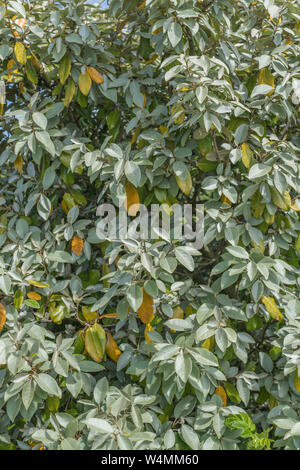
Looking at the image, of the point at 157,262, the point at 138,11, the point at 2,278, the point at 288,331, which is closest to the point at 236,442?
the point at 288,331

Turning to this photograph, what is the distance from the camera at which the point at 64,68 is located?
1.88 meters

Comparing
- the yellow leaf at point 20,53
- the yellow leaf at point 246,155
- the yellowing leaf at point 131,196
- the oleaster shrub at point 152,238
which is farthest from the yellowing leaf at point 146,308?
the yellow leaf at point 20,53

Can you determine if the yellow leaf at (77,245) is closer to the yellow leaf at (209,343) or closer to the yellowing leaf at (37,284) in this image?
the yellowing leaf at (37,284)

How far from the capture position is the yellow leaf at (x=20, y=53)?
1.84m

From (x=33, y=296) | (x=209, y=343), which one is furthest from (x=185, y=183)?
(x=33, y=296)

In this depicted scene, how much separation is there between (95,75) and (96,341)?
3.26 ft

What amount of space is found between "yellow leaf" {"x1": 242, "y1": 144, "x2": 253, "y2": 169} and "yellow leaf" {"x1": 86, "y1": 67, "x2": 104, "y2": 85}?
599 mm

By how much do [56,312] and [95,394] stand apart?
1.09ft

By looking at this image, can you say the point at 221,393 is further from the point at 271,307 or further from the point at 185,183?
the point at 185,183

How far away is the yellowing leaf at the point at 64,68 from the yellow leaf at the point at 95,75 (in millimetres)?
75

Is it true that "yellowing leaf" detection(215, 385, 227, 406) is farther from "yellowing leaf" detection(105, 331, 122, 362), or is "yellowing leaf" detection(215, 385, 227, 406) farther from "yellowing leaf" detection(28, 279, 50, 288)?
"yellowing leaf" detection(28, 279, 50, 288)

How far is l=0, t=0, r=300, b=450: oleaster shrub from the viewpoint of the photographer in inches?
63.7
